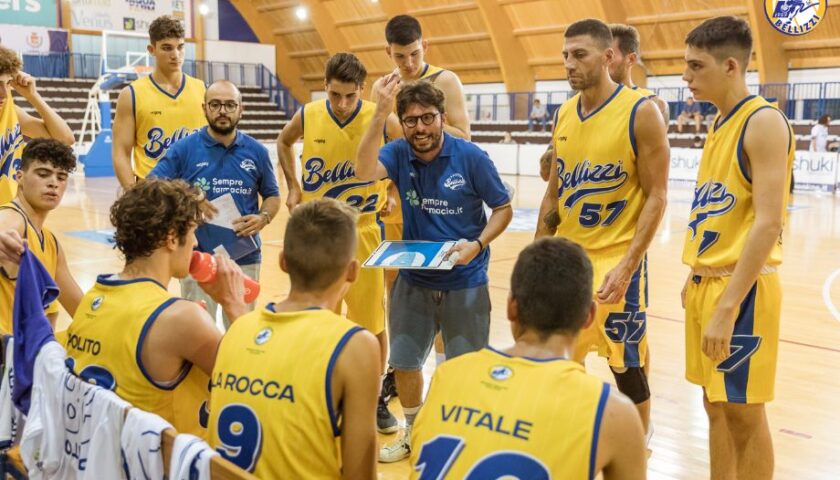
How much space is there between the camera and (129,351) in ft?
7.87

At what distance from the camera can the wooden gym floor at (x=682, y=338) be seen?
4.09 m

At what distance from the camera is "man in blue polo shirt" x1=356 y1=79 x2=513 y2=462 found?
370cm

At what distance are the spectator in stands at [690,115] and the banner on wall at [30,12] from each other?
70.3ft

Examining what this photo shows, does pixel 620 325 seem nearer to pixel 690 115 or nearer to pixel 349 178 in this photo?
pixel 349 178

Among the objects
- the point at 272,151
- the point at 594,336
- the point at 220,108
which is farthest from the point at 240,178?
the point at 272,151

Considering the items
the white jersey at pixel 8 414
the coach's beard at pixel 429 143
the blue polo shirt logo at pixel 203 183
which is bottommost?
the white jersey at pixel 8 414

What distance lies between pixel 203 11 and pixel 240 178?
29.2m

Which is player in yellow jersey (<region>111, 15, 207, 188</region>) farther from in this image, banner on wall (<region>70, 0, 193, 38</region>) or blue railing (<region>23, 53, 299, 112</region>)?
banner on wall (<region>70, 0, 193, 38</region>)

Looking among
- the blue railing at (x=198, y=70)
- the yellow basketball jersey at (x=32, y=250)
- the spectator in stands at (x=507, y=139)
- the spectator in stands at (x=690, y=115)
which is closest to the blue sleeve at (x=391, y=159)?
the yellow basketball jersey at (x=32, y=250)

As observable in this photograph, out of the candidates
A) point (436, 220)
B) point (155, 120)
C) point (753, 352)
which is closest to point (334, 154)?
point (436, 220)

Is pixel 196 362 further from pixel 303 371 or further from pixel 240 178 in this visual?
pixel 240 178

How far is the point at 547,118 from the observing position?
2570cm

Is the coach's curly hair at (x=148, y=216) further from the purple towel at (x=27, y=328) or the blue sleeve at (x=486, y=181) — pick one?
the blue sleeve at (x=486, y=181)

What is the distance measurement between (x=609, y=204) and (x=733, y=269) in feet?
2.42
